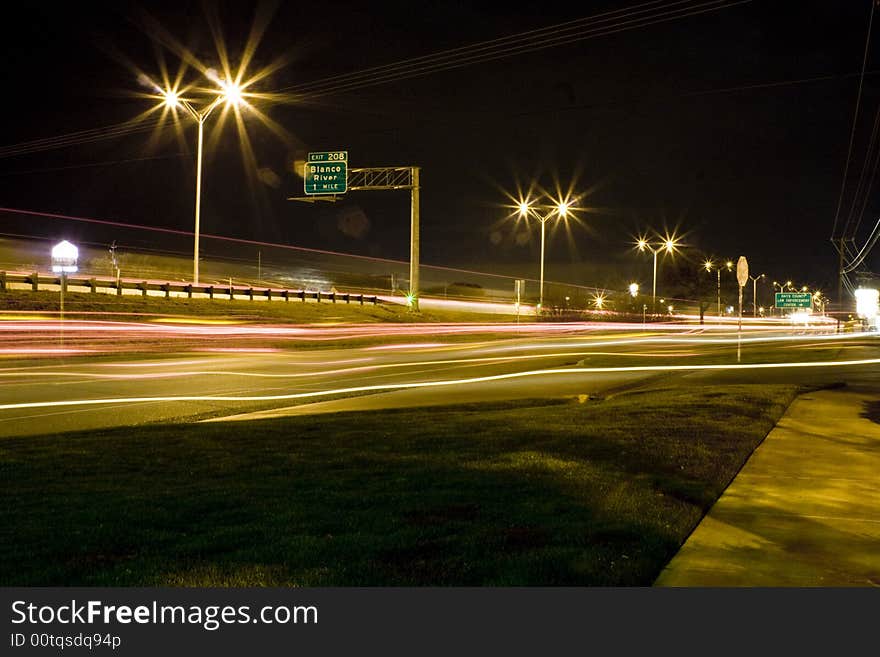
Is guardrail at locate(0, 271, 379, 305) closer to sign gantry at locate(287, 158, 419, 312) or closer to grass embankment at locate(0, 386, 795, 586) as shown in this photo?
sign gantry at locate(287, 158, 419, 312)

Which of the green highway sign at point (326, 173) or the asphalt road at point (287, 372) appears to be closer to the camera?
the asphalt road at point (287, 372)

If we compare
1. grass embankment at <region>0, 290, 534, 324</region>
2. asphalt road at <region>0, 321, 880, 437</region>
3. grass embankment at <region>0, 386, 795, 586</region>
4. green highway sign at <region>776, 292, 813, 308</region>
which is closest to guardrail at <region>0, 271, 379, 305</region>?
grass embankment at <region>0, 290, 534, 324</region>

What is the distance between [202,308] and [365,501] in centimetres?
3806

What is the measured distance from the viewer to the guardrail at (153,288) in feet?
127

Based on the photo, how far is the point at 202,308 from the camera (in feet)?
141

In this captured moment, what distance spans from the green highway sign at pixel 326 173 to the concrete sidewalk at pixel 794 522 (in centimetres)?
3099

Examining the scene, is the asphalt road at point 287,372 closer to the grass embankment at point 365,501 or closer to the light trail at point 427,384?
the light trail at point 427,384

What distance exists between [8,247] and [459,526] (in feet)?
172

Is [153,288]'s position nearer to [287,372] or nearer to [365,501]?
[287,372]

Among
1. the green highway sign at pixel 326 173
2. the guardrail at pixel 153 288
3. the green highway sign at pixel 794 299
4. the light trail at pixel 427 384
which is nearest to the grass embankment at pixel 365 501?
the light trail at pixel 427 384

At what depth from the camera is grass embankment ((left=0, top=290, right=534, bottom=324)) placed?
35.7 meters

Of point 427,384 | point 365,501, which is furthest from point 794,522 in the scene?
point 427,384

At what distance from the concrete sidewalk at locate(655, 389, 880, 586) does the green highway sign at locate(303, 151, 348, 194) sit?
31.0 m

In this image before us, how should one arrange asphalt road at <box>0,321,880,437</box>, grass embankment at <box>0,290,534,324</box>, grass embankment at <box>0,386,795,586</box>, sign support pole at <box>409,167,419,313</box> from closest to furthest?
1. grass embankment at <box>0,386,795,586</box>
2. asphalt road at <box>0,321,880,437</box>
3. grass embankment at <box>0,290,534,324</box>
4. sign support pole at <box>409,167,419,313</box>
